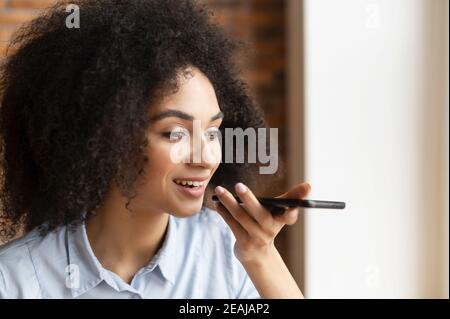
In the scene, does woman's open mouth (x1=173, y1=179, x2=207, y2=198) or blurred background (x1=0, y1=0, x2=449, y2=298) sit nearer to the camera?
woman's open mouth (x1=173, y1=179, x2=207, y2=198)

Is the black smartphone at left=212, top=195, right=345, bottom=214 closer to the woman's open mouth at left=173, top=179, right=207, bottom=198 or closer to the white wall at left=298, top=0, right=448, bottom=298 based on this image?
the woman's open mouth at left=173, top=179, right=207, bottom=198

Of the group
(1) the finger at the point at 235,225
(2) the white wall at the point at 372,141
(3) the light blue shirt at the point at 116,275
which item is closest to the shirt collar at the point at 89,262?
(3) the light blue shirt at the point at 116,275

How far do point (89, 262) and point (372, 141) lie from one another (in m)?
0.68

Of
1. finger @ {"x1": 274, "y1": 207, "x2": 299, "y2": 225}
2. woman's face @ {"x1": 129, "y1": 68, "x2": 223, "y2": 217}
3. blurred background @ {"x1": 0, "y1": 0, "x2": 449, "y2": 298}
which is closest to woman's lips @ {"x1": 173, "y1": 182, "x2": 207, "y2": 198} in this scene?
woman's face @ {"x1": 129, "y1": 68, "x2": 223, "y2": 217}

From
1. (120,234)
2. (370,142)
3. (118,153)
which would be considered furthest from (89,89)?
(370,142)

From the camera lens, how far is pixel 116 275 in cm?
70

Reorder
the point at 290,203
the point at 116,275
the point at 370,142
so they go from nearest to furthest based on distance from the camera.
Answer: the point at 290,203 → the point at 116,275 → the point at 370,142

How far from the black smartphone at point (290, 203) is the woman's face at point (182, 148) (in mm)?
37

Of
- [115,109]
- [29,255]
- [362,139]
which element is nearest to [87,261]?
[29,255]

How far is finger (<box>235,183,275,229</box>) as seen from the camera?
620 mm

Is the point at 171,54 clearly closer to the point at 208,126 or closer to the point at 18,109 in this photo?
the point at 208,126

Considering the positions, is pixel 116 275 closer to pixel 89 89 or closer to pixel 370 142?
pixel 89 89

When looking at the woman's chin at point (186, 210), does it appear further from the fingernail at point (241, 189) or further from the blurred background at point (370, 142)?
the blurred background at point (370, 142)
